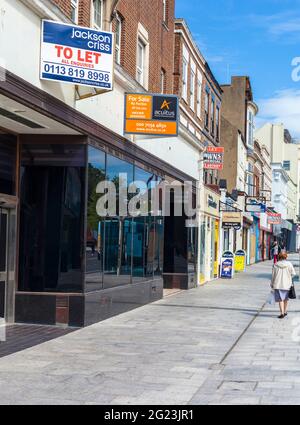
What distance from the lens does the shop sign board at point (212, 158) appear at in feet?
87.7

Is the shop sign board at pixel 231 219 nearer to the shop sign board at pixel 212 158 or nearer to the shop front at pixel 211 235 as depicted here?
the shop front at pixel 211 235

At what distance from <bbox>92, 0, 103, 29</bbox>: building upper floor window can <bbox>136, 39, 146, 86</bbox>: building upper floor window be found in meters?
3.25

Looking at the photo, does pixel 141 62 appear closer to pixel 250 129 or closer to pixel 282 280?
pixel 282 280

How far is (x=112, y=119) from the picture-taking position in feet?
49.1

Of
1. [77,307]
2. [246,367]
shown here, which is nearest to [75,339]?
[77,307]

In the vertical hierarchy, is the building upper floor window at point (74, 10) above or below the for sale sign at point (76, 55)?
above

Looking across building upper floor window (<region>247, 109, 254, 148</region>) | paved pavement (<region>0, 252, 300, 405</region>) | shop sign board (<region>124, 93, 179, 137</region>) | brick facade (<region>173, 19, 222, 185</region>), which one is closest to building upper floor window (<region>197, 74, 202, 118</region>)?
brick facade (<region>173, 19, 222, 185</region>)

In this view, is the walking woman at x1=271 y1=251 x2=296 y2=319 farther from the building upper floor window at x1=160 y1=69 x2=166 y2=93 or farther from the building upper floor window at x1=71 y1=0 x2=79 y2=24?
the building upper floor window at x1=160 y1=69 x2=166 y2=93

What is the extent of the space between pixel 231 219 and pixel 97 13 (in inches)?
774

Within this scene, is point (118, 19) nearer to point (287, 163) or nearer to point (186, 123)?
point (186, 123)

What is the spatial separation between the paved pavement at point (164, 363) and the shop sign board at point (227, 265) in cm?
1537

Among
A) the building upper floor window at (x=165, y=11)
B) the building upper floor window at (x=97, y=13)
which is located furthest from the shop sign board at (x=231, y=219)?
the building upper floor window at (x=97, y=13)

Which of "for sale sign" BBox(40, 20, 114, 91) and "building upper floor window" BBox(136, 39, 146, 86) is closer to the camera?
"for sale sign" BBox(40, 20, 114, 91)

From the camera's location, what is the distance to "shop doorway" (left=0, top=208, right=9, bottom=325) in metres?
12.8
